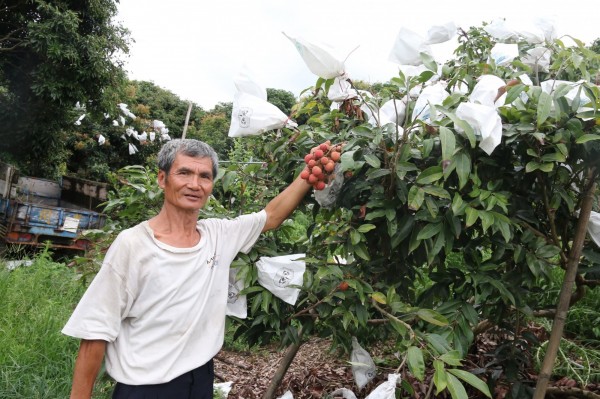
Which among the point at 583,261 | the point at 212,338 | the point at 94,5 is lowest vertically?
the point at 212,338

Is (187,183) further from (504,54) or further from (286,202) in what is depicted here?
(504,54)

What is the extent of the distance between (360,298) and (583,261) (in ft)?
3.11

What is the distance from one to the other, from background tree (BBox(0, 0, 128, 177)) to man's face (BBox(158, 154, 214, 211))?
732 cm

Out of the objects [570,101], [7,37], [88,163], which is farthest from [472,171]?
[88,163]

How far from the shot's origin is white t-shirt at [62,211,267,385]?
1.30 metres

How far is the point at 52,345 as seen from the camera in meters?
2.78

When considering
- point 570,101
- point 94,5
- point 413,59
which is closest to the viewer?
point 570,101

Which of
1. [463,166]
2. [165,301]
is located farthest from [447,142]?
[165,301]

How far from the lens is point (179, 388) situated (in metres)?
1.40

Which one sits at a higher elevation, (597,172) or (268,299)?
(597,172)

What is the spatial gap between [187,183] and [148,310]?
362mm

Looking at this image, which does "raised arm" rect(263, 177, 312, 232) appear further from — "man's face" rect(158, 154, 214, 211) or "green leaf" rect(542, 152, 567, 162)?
"green leaf" rect(542, 152, 567, 162)

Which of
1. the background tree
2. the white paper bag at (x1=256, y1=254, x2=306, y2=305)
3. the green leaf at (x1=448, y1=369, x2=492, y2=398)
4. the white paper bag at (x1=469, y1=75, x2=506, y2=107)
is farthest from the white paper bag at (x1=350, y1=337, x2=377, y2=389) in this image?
the background tree

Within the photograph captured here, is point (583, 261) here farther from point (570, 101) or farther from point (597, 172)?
point (570, 101)
